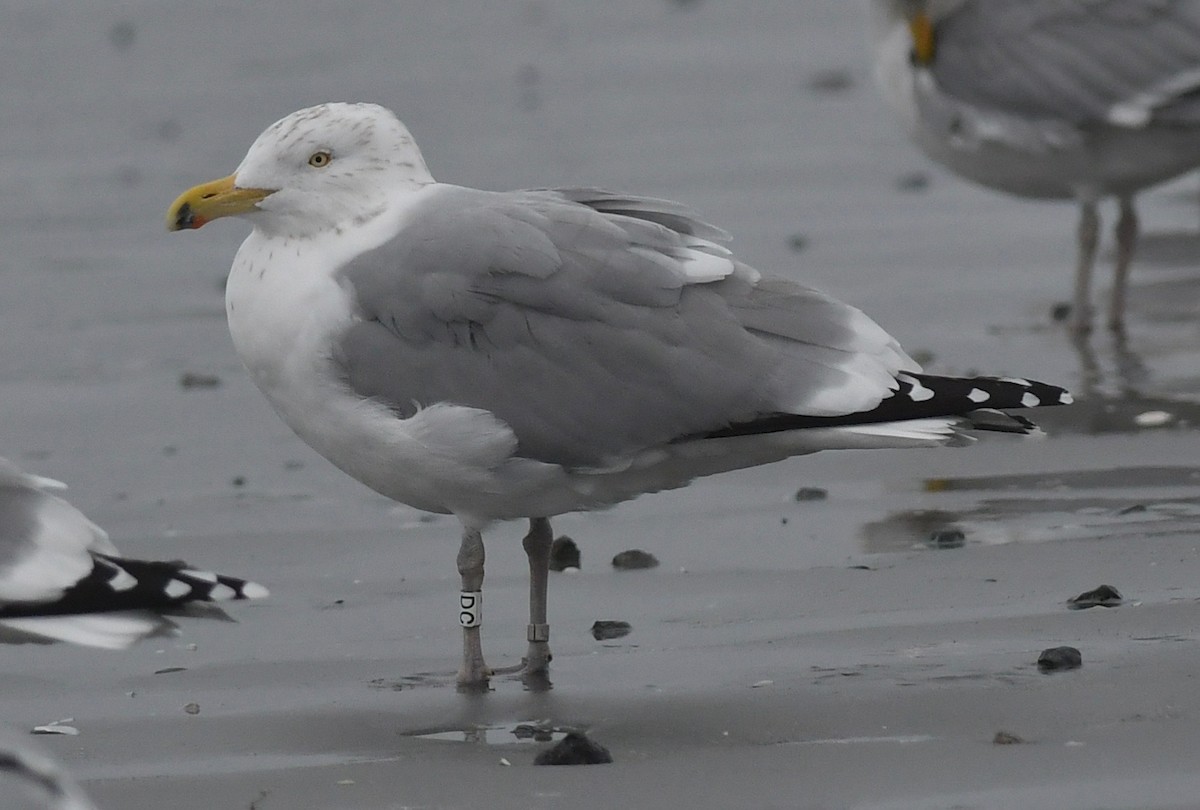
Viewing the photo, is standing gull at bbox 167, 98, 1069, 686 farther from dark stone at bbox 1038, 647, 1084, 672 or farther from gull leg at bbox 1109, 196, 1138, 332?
gull leg at bbox 1109, 196, 1138, 332

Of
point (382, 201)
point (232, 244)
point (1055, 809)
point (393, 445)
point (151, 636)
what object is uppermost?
point (232, 244)

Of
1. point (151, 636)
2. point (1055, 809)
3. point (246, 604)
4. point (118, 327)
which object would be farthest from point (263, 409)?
point (1055, 809)

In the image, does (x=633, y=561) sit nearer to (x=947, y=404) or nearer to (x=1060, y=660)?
(x=947, y=404)

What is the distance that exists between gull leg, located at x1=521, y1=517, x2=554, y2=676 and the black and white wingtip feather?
2.13ft

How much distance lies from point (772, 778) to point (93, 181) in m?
8.06

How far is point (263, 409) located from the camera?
26.1ft

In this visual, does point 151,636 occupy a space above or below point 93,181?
below

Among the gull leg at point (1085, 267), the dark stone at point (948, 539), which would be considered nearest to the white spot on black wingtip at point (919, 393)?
the dark stone at point (948, 539)

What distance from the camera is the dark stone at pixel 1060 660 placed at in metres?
4.89

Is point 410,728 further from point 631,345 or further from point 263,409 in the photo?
point 263,409

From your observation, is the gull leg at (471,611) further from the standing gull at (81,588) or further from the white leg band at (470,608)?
the standing gull at (81,588)

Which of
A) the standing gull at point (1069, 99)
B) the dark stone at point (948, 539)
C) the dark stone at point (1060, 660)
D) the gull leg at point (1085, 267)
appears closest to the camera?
the dark stone at point (1060, 660)

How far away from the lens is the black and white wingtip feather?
5.15 meters

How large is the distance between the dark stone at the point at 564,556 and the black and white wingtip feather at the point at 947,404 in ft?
3.23
